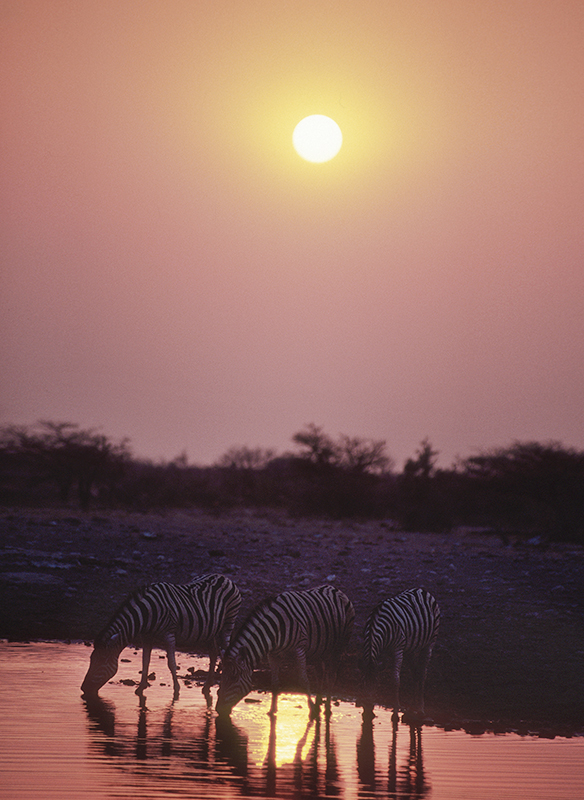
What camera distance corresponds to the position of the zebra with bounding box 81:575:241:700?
9.32 metres

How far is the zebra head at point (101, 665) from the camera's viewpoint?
9.20 m

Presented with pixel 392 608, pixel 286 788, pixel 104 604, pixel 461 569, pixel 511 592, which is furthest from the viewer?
pixel 461 569

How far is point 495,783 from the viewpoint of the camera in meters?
6.90

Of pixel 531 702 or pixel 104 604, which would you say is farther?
pixel 104 604

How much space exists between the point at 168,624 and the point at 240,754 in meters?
2.48

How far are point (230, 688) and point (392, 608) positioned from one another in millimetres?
1839

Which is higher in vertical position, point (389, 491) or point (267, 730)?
point (389, 491)

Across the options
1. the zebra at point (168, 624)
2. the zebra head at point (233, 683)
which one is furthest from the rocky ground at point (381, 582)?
the zebra head at point (233, 683)

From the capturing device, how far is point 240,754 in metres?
7.54

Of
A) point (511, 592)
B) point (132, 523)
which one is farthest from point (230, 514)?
point (511, 592)

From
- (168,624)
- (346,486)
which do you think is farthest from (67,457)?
(168,624)

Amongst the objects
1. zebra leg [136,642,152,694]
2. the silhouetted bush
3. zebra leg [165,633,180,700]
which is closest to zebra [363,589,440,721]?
zebra leg [165,633,180,700]

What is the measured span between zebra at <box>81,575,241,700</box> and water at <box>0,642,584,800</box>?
288 mm

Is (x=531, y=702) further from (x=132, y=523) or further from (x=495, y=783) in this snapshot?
(x=132, y=523)
